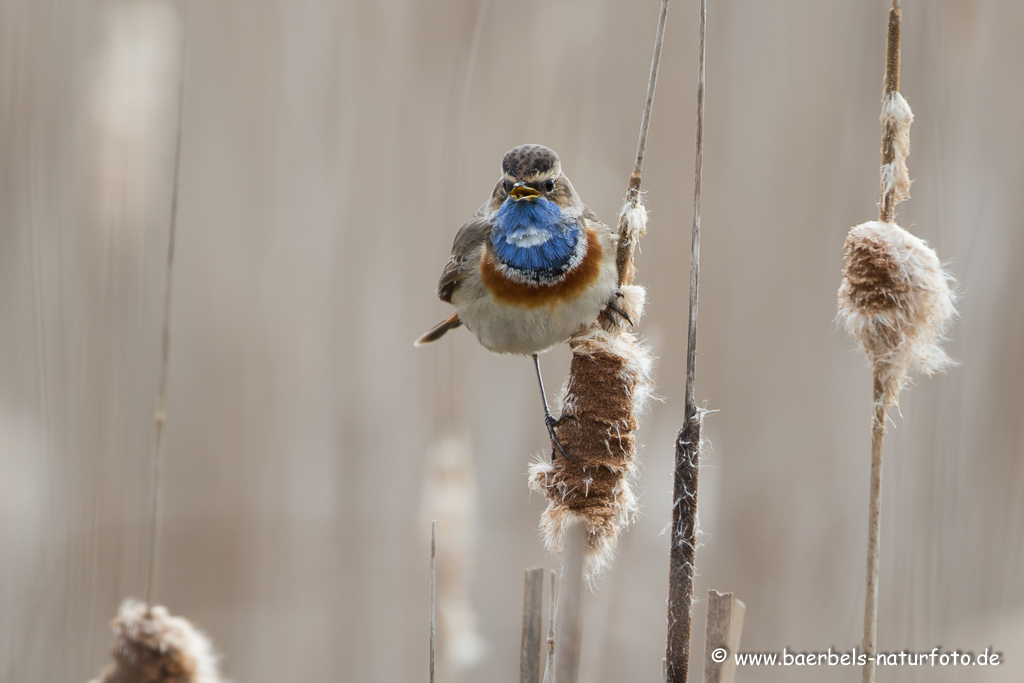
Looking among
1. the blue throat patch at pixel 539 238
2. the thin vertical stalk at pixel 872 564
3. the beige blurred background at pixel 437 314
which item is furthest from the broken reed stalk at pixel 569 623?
the beige blurred background at pixel 437 314

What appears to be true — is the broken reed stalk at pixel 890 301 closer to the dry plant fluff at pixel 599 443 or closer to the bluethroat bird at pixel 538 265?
the dry plant fluff at pixel 599 443

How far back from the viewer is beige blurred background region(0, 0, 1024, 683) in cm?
329

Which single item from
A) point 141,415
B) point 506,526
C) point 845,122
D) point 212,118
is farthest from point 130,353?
point 845,122

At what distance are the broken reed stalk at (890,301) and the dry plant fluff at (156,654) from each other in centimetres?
132

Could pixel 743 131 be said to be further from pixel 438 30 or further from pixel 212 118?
pixel 212 118

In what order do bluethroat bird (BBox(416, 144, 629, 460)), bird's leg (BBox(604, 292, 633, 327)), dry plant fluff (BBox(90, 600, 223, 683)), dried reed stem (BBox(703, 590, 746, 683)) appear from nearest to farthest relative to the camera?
dry plant fluff (BBox(90, 600, 223, 683))
dried reed stem (BBox(703, 590, 746, 683))
bird's leg (BBox(604, 292, 633, 327))
bluethroat bird (BBox(416, 144, 629, 460))

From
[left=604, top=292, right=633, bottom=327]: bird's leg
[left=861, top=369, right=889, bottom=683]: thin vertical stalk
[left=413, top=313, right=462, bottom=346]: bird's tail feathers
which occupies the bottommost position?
[left=861, top=369, right=889, bottom=683]: thin vertical stalk

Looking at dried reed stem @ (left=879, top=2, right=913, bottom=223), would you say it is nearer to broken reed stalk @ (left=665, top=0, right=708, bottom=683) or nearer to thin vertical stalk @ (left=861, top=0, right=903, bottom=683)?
thin vertical stalk @ (left=861, top=0, right=903, bottom=683)

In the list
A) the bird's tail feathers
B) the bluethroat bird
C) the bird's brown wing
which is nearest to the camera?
the bluethroat bird

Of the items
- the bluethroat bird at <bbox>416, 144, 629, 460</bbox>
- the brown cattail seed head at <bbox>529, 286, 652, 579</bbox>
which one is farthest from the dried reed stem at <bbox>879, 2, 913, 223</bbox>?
the bluethroat bird at <bbox>416, 144, 629, 460</bbox>

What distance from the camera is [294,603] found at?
3.62 m

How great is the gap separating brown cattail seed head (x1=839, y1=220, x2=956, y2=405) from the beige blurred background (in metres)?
1.53

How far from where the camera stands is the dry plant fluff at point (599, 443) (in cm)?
190

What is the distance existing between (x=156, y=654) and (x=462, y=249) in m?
Result: 1.71
